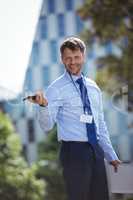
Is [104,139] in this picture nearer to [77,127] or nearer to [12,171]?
[77,127]

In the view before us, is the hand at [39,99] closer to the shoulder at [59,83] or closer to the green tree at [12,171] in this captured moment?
the shoulder at [59,83]

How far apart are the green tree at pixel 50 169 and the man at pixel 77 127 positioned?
16331 millimetres

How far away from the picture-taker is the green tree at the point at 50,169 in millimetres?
18406

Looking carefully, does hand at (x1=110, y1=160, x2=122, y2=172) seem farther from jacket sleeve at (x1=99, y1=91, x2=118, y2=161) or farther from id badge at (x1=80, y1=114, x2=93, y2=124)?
id badge at (x1=80, y1=114, x2=93, y2=124)

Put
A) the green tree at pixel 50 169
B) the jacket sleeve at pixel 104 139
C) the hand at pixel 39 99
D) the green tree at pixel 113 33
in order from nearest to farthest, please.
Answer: the hand at pixel 39 99, the jacket sleeve at pixel 104 139, the green tree at pixel 113 33, the green tree at pixel 50 169

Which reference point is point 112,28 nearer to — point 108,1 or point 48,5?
point 108,1

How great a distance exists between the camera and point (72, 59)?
74.2 inches

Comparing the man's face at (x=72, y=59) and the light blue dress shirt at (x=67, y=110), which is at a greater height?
the man's face at (x=72, y=59)

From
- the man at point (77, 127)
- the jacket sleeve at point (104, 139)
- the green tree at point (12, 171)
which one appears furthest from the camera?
the green tree at point (12, 171)

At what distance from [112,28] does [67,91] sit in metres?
5.94

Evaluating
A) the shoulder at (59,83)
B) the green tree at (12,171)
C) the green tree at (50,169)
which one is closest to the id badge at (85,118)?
the shoulder at (59,83)

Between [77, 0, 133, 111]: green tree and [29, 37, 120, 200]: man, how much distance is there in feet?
17.3

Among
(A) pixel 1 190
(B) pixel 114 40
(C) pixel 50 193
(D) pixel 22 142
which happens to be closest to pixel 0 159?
(A) pixel 1 190

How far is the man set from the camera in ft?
6.06
